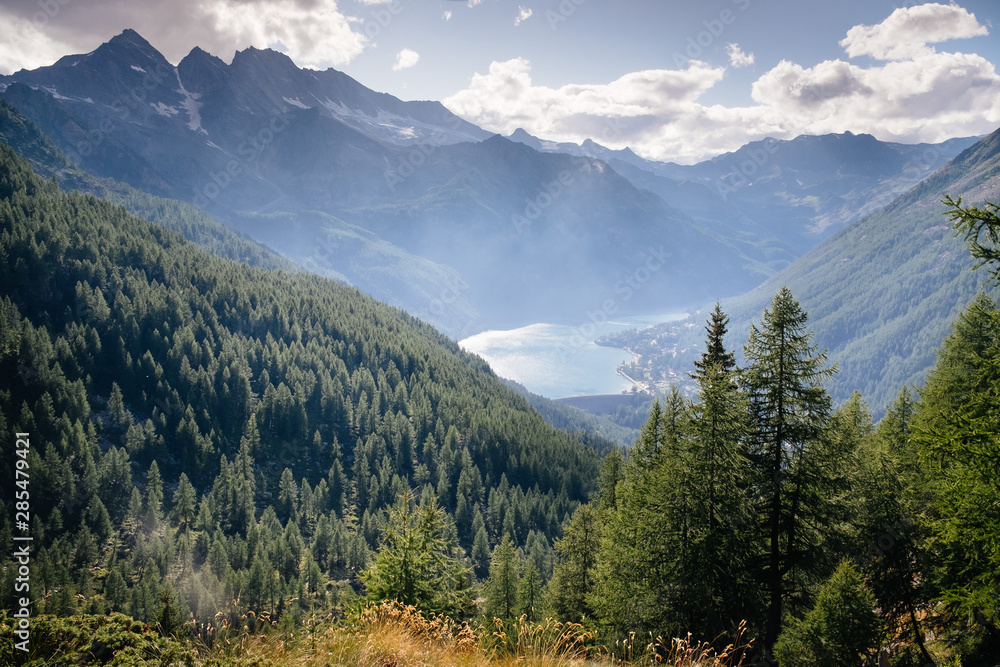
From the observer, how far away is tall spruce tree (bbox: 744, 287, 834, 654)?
1515cm

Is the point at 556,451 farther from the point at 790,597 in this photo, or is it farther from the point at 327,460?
the point at 790,597

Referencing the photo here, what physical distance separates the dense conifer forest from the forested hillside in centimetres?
66

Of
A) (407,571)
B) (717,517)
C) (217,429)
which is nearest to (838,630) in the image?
(717,517)

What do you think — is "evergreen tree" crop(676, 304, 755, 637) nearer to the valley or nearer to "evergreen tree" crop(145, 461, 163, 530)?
the valley

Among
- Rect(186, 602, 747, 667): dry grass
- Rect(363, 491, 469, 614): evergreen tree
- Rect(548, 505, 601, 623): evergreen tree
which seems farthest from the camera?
Rect(548, 505, 601, 623): evergreen tree

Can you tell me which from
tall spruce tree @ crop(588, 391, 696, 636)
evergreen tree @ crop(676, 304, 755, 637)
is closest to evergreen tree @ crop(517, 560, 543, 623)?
tall spruce tree @ crop(588, 391, 696, 636)

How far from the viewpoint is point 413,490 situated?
114 m

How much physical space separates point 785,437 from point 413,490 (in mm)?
107177

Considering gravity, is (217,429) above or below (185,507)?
above

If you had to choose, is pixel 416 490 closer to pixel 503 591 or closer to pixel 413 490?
pixel 413 490

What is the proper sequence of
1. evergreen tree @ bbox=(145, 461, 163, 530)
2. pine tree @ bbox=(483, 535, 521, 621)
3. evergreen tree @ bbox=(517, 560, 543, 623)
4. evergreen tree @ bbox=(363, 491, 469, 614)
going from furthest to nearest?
evergreen tree @ bbox=(145, 461, 163, 530) → pine tree @ bbox=(483, 535, 521, 621) → evergreen tree @ bbox=(517, 560, 543, 623) → evergreen tree @ bbox=(363, 491, 469, 614)

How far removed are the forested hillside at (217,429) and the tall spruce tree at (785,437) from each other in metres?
54.1

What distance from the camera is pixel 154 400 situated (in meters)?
118

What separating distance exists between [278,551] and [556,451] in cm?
6761
